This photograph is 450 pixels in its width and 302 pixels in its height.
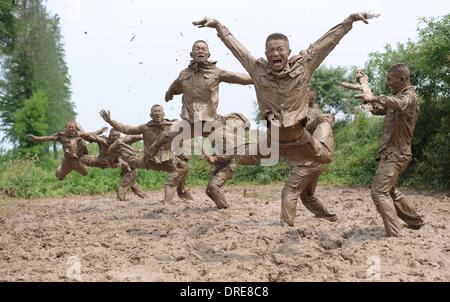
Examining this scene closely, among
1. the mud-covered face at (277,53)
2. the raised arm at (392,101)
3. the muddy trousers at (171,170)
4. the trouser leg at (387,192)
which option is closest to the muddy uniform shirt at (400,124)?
the raised arm at (392,101)

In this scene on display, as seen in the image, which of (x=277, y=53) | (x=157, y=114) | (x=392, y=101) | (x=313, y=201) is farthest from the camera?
(x=157, y=114)

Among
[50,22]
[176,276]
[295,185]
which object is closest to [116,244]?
[176,276]

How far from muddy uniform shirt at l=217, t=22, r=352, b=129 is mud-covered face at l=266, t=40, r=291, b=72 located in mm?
77

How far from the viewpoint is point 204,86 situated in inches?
344

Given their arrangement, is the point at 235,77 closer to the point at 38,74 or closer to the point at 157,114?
the point at 157,114

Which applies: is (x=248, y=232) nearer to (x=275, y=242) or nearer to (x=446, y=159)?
(x=275, y=242)

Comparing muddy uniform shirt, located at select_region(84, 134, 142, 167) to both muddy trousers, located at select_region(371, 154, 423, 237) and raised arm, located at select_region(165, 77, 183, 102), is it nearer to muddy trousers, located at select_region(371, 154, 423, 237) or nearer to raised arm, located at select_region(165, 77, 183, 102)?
raised arm, located at select_region(165, 77, 183, 102)

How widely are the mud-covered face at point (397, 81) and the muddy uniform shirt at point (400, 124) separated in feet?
0.24

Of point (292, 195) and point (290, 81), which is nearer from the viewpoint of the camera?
point (290, 81)

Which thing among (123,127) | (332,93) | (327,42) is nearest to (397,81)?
(327,42)

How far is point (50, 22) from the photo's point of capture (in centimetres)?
3525

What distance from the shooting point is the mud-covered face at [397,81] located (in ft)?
20.5

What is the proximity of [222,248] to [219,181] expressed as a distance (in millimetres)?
3021

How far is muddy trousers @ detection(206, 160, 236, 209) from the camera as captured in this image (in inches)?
356
